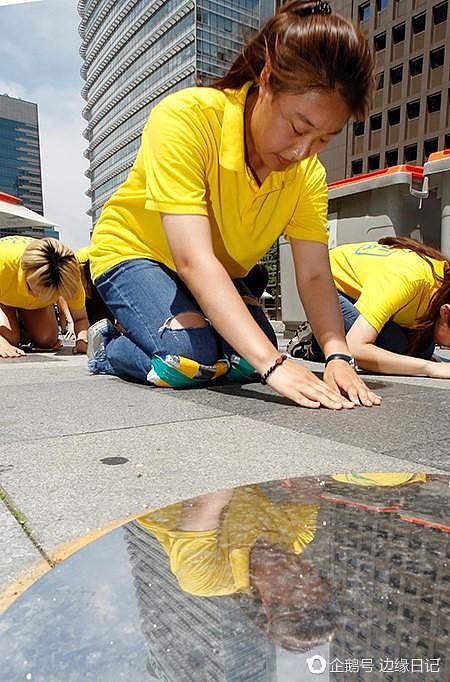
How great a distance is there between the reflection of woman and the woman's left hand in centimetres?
83

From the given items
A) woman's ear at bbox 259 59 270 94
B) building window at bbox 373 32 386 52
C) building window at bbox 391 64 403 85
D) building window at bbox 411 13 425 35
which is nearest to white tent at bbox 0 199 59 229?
woman's ear at bbox 259 59 270 94

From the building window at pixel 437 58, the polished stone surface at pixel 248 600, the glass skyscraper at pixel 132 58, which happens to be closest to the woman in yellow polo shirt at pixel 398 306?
the polished stone surface at pixel 248 600

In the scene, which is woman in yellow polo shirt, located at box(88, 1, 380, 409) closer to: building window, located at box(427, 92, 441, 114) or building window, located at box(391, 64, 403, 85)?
building window, located at box(427, 92, 441, 114)

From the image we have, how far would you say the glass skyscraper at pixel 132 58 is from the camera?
43000 millimetres

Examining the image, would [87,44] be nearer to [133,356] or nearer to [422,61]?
[422,61]

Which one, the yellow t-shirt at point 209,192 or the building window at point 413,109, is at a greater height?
the building window at point 413,109

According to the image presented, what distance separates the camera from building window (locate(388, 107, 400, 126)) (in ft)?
74.5

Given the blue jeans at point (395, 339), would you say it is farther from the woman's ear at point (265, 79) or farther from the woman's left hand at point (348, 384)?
the woman's ear at point (265, 79)

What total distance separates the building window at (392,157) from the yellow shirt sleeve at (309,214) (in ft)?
75.4

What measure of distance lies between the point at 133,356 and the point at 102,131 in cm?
6337

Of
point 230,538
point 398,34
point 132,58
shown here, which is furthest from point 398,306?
point 132,58

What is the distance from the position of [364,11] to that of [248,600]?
29.9 metres

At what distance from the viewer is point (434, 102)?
69.8ft

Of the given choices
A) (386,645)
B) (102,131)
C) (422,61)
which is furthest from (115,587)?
(102,131)
